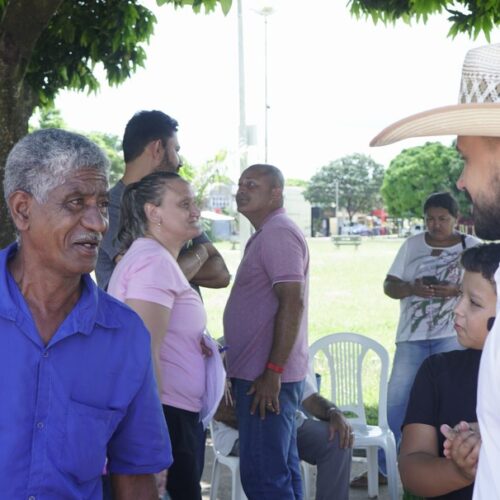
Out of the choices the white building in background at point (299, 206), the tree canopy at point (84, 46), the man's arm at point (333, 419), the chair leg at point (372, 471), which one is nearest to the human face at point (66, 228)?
the man's arm at point (333, 419)

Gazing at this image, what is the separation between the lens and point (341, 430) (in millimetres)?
4461

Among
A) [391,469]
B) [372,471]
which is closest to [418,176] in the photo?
[372,471]

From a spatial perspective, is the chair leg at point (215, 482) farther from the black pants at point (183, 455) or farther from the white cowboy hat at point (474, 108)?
Answer: the white cowboy hat at point (474, 108)

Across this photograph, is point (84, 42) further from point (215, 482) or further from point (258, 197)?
point (215, 482)

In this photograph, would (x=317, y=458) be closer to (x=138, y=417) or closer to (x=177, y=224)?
(x=177, y=224)

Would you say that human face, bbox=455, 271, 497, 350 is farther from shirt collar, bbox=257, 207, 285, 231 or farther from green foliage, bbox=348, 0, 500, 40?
green foliage, bbox=348, 0, 500, 40

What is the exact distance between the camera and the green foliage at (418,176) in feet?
234

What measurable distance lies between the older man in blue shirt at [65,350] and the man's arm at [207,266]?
1566mm

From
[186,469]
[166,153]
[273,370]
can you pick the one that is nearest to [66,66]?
[166,153]

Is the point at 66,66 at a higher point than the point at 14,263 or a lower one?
higher

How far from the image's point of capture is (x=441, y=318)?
19.2 feet

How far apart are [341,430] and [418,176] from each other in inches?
2755

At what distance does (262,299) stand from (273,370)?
382 millimetres

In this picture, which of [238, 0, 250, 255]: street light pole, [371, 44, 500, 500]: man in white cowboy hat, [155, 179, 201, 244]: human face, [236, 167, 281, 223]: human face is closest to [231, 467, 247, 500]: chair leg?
[236, 167, 281, 223]: human face
